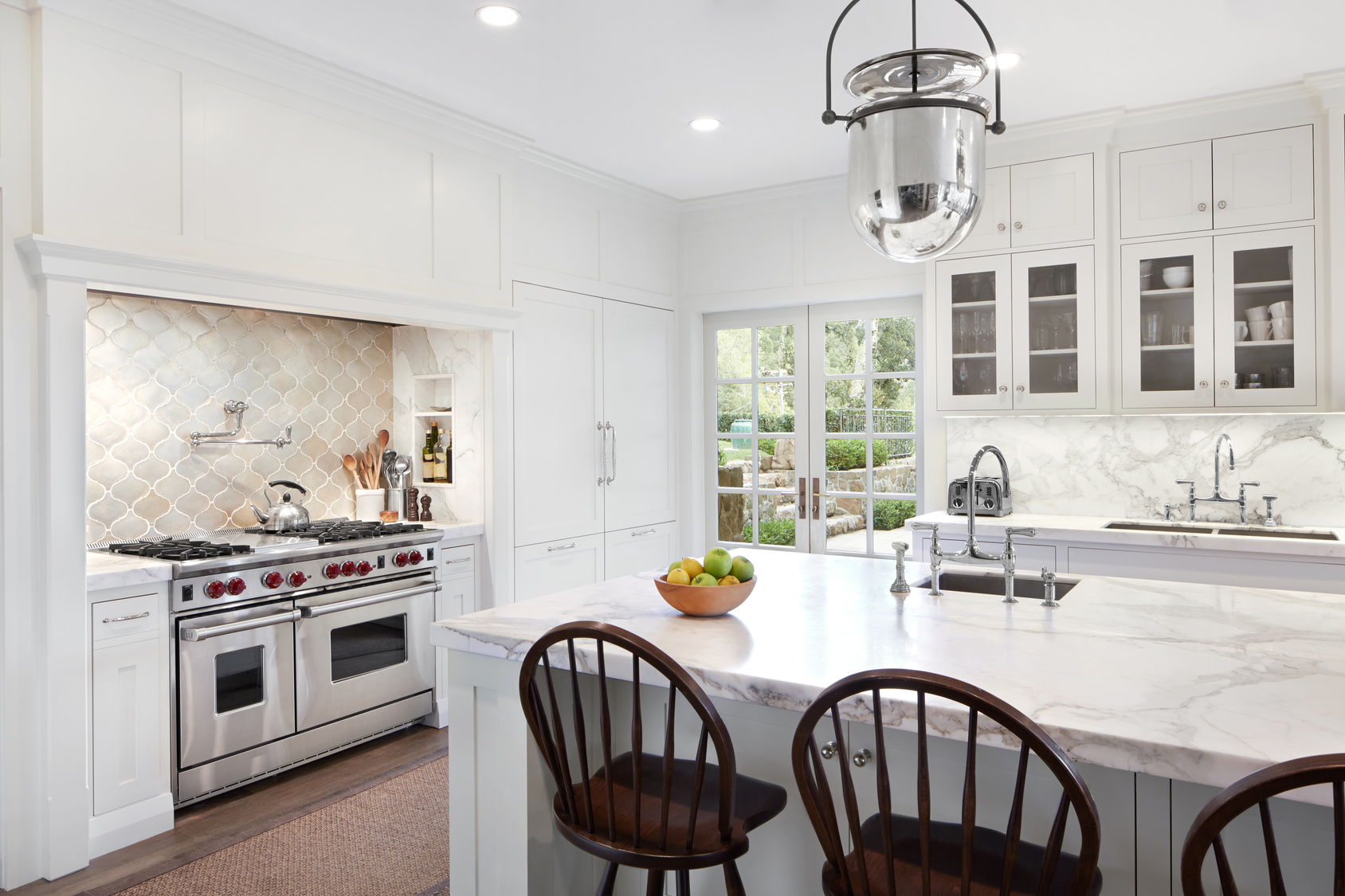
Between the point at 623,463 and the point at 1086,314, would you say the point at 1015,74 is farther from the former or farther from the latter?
the point at 623,463

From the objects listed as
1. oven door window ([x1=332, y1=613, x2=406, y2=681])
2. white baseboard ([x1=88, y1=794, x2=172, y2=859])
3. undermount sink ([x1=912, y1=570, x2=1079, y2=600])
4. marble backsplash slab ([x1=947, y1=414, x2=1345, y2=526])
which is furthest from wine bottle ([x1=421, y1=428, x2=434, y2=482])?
marble backsplash slab ([x1=947, y1=414, x2=1345, y2=526])

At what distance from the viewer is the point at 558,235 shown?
4320 mm

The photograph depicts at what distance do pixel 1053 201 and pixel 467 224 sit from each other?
8.79 feet

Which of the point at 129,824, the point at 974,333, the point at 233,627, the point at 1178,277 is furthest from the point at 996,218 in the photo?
the point at 129,824

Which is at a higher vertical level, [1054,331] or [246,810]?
[1054,331]

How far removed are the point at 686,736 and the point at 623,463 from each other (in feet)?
9.49

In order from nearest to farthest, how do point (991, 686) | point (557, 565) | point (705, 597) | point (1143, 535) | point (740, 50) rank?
point (991, 686) < point (705, 597) < point (740, 50) < point (1143, 535) < point (557, 565)

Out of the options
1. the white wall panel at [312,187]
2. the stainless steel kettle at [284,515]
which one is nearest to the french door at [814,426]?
the white wall panel at [312,187]

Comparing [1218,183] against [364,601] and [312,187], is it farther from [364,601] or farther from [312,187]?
[364,601]

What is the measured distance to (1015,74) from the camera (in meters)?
3.24

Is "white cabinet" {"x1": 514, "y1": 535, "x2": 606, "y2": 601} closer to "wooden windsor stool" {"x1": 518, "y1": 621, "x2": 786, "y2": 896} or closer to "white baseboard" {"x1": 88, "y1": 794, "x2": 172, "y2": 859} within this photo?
"white baseboard" {"x1": 88, "y1": 794, "x2": 172, "y2": 859}

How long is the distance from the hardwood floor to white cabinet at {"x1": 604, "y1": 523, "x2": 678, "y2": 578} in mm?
1404

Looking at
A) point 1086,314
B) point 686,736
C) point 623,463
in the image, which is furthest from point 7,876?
point 1086,314

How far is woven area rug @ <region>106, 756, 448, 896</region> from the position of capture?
236cm
